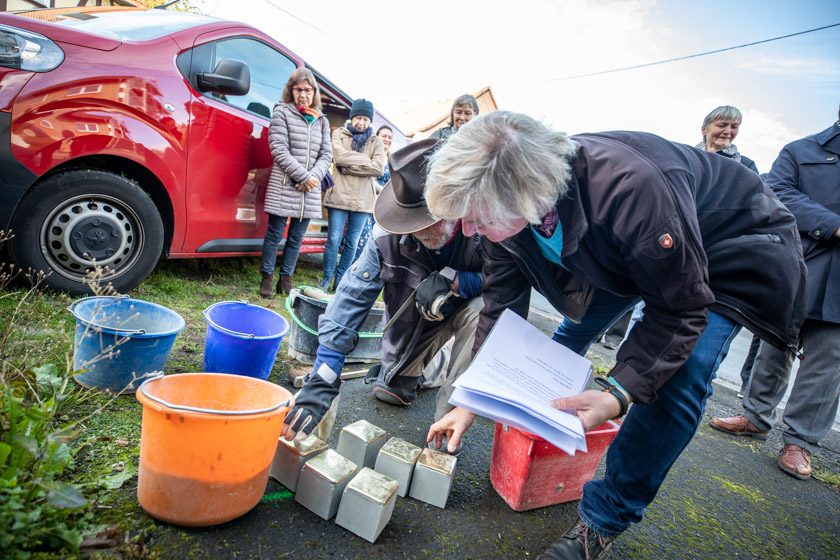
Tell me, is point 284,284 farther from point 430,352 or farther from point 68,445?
point 68,445

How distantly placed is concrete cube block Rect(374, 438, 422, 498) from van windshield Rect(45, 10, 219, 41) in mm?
2533

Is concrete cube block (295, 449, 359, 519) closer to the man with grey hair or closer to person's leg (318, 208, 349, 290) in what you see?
the man with grey hair

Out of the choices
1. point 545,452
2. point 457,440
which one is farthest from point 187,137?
point 545,452

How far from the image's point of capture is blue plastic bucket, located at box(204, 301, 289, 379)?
1892 millimetres

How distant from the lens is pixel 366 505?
52.1 inches

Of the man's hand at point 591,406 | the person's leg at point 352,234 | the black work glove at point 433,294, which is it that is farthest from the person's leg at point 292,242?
the man's hand at point 591,406

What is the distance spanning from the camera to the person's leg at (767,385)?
8.77 ft

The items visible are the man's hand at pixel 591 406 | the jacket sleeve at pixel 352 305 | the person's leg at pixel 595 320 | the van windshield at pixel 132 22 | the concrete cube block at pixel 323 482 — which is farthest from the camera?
the van windshield at pixel 132 22

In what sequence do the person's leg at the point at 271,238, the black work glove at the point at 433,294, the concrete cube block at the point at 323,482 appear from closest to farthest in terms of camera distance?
the concrete cube block at the point at 323,482
the black work glove at the point at 433,294
the person's leg at the point at 271,238

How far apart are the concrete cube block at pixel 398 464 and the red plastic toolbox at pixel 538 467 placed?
37 cm

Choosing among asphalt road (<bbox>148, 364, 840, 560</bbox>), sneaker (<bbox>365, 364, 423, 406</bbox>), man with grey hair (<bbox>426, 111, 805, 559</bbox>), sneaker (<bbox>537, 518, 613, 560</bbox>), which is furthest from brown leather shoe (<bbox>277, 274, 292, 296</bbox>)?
sneaker (<bbox>537, 518, 613, 560</bbox>)

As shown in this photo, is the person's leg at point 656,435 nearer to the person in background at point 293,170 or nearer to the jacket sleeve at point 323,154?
the person in background at point 293,170

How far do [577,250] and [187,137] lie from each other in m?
2.48

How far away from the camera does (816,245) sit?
7.95 feet
